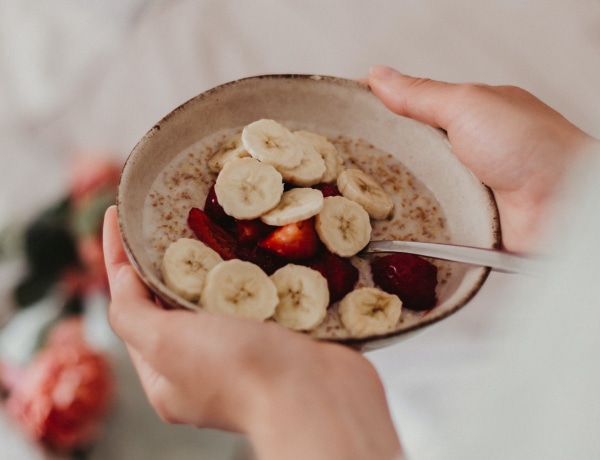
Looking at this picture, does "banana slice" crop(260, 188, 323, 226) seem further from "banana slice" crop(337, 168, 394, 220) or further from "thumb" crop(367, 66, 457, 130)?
"thumb" crop(367, 66, 457, 130)

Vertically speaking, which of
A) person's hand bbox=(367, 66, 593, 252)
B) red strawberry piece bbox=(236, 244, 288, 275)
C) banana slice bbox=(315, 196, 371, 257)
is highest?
person's hand bbox=(367, 66, 593, 252)

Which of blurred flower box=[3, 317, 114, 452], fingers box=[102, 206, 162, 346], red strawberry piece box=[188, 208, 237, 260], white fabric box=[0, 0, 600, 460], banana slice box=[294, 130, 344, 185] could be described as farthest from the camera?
white fabric box=[0, 0, 600, 460]

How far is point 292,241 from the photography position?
2.60 feet

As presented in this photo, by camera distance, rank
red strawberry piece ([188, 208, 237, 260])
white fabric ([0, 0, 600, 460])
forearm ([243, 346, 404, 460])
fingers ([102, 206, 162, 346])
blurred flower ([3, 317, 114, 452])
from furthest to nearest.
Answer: white fabric ([0, 0, 600, 460])
blurred flower ([3, 317, 114, 452])
red strawberry piece ([188, 208, 237, 260])
fingers ([102, 206, 162, 346])
forearm ([243, 346, 404, 460])

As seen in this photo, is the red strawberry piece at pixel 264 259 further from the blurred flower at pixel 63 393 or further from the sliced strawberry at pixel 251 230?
the blurred flower at pixel 63 393

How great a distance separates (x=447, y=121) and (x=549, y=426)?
0.61 meters

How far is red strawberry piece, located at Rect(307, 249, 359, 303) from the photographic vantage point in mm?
805

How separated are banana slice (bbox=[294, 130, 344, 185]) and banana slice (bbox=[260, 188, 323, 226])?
7 cm

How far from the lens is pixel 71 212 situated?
1308 millimetres

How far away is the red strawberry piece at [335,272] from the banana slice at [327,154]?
139 mm

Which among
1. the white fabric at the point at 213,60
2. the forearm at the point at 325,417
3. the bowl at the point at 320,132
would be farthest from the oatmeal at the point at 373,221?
the white fabric at the point at 213,60

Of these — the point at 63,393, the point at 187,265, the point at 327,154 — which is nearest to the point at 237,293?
the point at 187,265

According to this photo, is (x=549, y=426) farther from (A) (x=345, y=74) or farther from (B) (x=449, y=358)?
(A) (x=345, y=74)

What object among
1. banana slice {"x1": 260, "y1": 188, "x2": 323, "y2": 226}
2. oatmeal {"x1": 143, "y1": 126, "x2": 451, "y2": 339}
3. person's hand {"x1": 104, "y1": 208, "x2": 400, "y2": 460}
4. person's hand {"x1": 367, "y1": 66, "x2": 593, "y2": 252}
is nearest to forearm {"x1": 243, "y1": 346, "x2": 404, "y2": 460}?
person's hand {"x1": 104, "y1": 208, "x2": 400, "y2": 460}
